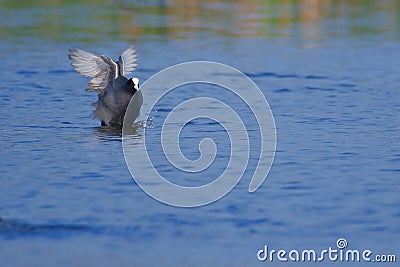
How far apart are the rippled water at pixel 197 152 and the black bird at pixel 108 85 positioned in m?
0.16

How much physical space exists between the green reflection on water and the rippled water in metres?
0.09

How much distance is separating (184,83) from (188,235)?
214 inches

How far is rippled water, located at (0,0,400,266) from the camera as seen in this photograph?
242 inches

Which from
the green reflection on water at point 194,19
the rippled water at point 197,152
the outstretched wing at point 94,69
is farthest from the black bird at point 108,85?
the green reflection on water at point 194,19

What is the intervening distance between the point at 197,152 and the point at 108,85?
1.70m

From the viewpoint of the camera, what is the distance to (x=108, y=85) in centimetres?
980

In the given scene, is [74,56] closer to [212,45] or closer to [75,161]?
[75,161]

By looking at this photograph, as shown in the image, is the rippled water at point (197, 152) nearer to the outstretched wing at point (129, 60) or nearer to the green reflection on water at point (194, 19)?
the green reflection on water at point (194, 19)

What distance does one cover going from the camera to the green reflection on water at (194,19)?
627 inches

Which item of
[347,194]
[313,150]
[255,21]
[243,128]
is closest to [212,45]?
[255,21]

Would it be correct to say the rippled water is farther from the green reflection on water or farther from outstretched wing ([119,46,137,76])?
outstretched wing ([119,46,137,76])

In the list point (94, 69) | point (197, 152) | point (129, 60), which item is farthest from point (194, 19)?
point (197, 152)

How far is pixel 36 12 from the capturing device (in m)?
18.6

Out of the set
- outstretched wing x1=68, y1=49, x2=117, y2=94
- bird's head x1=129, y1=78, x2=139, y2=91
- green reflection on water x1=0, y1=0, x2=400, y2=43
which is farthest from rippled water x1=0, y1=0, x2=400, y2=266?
bird's head x1=129, y1=78, x2=139, y2=91
